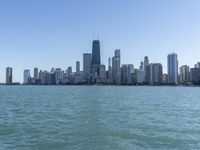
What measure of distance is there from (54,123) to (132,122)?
25.0 ft

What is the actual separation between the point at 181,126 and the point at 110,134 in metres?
8.93

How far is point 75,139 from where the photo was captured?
25.2 meters

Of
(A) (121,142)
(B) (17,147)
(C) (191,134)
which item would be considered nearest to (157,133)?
(C) (191,134)

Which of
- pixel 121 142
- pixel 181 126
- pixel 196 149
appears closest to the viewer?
pixel 196 149

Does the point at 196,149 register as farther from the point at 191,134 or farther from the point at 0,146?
the point at 0,146

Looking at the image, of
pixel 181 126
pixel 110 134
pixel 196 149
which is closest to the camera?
pixel 196 149

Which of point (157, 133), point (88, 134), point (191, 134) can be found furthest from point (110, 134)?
point (191, 134)

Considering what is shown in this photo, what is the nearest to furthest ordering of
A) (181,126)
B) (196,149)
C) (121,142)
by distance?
(196,149) → (121,142) → (181,126)

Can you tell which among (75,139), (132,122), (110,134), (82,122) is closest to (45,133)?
(75,139)

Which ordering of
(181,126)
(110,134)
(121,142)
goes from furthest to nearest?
1. (181,126)
2. (110,134)
3. (121,142)

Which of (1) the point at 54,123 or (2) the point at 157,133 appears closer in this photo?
(2) the point at 157,133

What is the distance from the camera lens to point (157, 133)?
2830 centimetres

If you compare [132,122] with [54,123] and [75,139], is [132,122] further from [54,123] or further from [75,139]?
[75,139]

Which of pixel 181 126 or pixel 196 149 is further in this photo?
pixel 181 126
